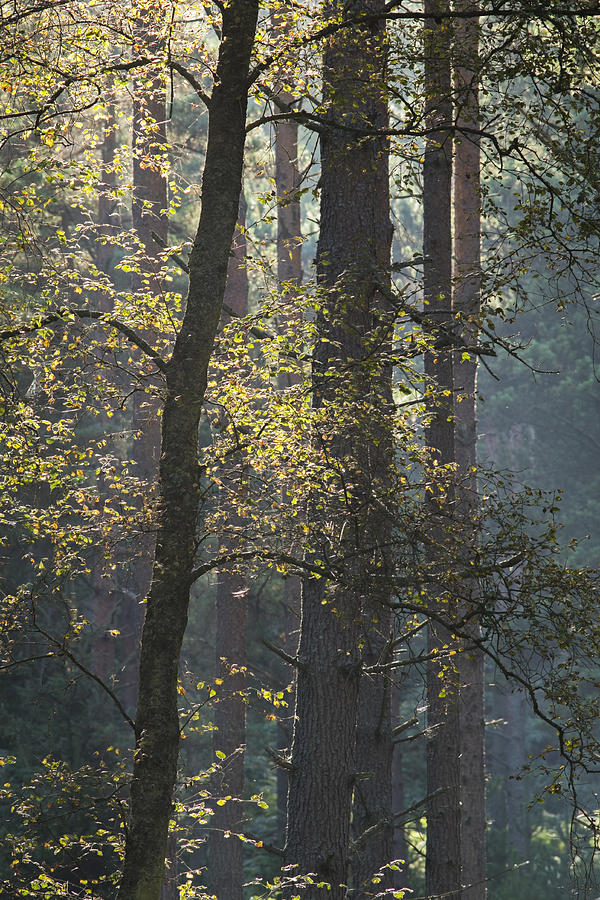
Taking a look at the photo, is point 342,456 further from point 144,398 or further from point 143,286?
point 144,398

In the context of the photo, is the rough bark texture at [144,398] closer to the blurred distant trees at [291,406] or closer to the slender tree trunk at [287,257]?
the blurred distant trees at [291,406]

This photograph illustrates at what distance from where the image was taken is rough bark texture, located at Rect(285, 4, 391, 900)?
17.3ft

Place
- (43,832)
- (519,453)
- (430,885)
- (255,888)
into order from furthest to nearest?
(519,453) → (255,888) → (43,832) → (430,885)

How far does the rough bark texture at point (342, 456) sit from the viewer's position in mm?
5270

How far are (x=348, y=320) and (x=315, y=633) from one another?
2338 millimetres

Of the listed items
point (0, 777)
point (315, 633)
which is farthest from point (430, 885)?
point (0, 777)

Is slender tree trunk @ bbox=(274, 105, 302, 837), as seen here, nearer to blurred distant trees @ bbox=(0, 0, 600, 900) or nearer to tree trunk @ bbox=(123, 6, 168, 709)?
tree trunk @ bbox=(123, 6, 168, 709)

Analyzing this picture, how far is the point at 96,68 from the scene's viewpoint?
5.44 meters

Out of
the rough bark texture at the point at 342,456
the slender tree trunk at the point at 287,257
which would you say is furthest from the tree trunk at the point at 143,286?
the slender tree trunk at the point at 287,257

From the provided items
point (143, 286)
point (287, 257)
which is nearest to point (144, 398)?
point (287, 257)

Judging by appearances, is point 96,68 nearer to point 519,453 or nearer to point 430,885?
point 430,885

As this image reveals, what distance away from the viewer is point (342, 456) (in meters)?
5.49

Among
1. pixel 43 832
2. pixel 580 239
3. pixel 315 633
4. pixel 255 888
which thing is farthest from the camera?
pixel 255 888

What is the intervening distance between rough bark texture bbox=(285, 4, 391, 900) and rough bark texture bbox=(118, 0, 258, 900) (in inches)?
25.3
